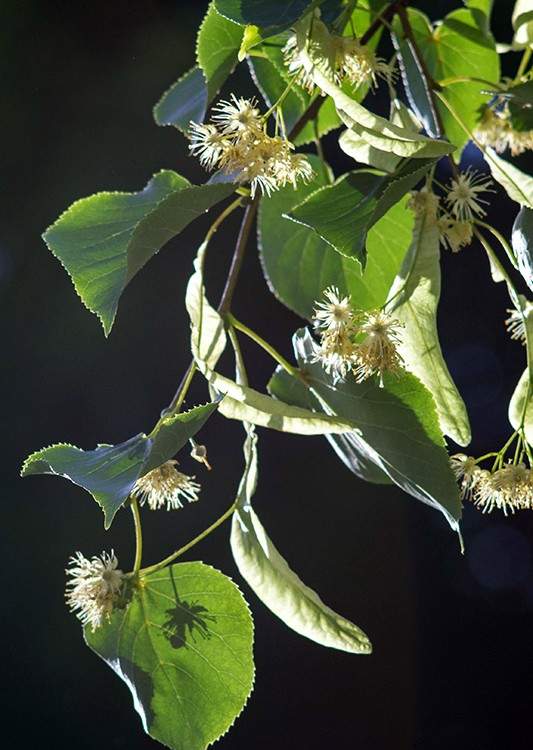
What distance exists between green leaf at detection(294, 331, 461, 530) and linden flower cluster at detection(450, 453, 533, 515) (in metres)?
0.06

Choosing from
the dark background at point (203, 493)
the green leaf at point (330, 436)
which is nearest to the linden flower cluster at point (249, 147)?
the green leaf at point (330, 436)

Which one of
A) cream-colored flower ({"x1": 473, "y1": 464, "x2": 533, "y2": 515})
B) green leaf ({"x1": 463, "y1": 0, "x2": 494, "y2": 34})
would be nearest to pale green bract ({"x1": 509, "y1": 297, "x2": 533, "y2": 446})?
cream-colored flower ({"x1": 473, "y1": 464, "x2": 533, "y2": 515})

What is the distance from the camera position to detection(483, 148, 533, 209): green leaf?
38 centimetres

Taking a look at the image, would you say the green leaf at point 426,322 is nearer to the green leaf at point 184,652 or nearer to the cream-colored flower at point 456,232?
the cream-colored flower at point 456,232

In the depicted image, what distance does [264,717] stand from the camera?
2.05 m

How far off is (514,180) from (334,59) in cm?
9

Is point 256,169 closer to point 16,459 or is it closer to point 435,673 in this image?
point 16,459

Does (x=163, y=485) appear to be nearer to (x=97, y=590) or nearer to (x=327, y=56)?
(x=97, y=590)

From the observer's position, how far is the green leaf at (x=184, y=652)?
462 millimetres

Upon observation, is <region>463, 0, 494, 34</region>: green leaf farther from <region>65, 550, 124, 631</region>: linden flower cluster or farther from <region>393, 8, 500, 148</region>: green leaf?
<region>65, 550, 124, 631</region>: linden flower cluster

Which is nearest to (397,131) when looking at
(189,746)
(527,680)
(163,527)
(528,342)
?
(528,342)

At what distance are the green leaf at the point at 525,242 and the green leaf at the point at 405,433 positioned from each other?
62 millimetres

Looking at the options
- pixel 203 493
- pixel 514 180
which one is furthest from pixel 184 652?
pixel 203 493

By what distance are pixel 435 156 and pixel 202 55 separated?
177 mm
